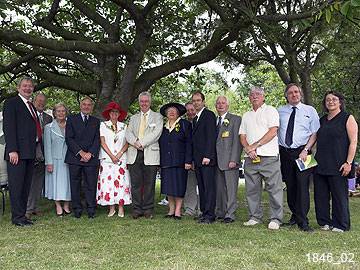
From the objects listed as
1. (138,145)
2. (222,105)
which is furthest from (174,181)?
(222,105)

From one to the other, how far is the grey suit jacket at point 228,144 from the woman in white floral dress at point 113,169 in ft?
5.14

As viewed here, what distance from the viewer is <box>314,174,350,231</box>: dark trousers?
20.6 feet

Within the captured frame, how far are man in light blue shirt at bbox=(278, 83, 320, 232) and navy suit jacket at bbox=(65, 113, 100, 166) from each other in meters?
2.84

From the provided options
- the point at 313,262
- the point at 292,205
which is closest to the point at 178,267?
the point at 313,262

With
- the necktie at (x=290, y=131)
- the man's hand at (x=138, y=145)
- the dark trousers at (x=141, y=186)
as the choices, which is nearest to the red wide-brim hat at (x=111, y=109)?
the man's hand at (x=138, y=145)

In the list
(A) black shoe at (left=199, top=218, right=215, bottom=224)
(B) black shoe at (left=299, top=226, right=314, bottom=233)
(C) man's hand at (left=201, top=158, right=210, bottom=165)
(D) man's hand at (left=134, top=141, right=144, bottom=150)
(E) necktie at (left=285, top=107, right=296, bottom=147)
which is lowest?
(B) black shoe at (left=299, top=226, right=314, bottom=233)

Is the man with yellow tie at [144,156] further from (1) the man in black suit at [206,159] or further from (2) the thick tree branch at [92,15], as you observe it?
(2) the thick tree branch at [92,15]

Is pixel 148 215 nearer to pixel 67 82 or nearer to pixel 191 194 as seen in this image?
pixel 191 194

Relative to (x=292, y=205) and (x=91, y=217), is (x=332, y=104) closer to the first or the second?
(x=292, y=205)

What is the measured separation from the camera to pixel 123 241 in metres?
5.51

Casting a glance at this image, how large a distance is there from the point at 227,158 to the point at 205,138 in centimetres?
43

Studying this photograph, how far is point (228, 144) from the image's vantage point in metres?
6.93

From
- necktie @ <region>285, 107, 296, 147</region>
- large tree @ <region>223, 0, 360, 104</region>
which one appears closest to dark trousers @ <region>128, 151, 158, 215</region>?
necktie @ <region>285, 107, 296, 147</region>

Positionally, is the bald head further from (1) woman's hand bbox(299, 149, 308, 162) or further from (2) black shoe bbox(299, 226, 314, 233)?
(2) black shoe bbox(299, 226, 314, 233)
